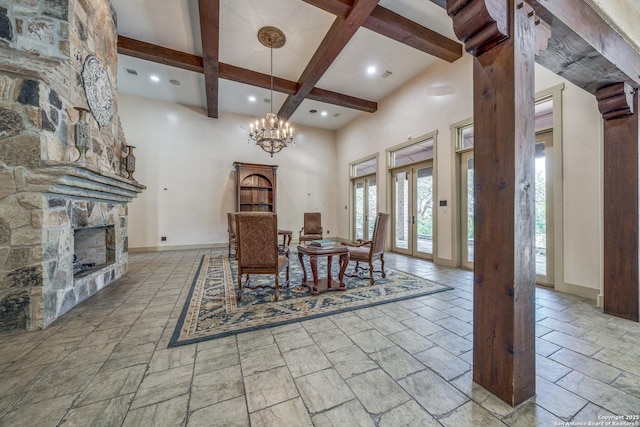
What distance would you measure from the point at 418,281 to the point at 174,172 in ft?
21.4

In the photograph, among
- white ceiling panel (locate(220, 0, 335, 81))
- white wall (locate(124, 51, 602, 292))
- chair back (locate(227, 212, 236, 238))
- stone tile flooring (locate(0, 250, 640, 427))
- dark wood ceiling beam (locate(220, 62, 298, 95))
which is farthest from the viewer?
chair back (locate(227, 212, 236, 238))

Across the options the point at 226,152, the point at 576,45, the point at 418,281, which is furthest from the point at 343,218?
the point at 576,45

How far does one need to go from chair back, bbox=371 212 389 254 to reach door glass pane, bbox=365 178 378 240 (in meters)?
3.34

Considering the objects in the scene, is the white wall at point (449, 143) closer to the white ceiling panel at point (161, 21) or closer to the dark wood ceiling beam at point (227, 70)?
the dark wood ceiling beam at point (227, 70)

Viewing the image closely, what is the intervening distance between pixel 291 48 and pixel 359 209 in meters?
4.80

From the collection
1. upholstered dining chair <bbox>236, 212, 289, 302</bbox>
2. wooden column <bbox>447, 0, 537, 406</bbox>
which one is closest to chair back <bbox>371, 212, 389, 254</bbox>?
upholstered dining chair <bbox>236, 212, 289, 302</bbox>

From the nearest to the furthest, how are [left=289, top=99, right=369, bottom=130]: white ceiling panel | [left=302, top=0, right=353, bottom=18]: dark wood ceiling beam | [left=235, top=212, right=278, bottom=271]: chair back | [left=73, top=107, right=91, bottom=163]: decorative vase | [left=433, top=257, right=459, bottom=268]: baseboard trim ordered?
1. [left=73, top=107, right=91, bottom=163]: decorative vase
2. [left=235, top=212, right=278, bottom=271]: chair back
3. [left=302, top=0, right=353, bottom=18]: dark wood ceiling beam
4. [left=433, top=257, right=459, bottom=268]: baseboard trim
5. [left=289, top=99, right=369, bottom=130]: white ceiling panel

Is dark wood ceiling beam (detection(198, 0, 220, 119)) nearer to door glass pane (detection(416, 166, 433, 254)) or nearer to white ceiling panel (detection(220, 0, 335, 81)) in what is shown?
white ceiling panel (detection(220, 0, 335, 81))

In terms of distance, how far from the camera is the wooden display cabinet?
22.7 ft

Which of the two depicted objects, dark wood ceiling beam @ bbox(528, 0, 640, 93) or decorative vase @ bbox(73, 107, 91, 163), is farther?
decorative vase @ bbox(73, 107, 91, 163)

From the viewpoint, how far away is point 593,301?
274 centimetres

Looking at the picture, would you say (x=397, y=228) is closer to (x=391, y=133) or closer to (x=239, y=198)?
(x=391, y=133)

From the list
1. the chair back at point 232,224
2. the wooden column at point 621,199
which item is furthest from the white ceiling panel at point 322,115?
the wooden column at point 621,199

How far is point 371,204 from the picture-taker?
721cm
